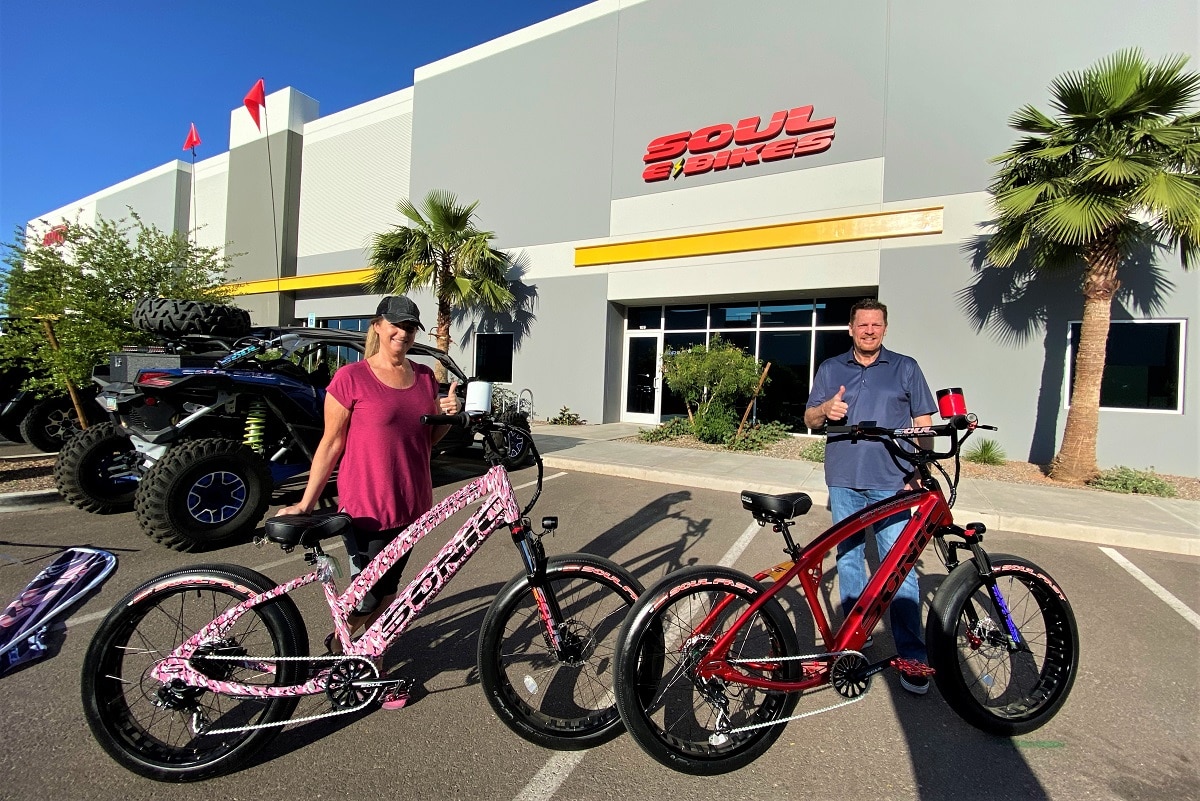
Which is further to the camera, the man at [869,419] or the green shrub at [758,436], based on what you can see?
the green shrub at [758,436]

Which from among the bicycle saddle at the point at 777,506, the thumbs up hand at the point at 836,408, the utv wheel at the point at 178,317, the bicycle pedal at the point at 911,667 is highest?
the utv wheel at the point at 178,317

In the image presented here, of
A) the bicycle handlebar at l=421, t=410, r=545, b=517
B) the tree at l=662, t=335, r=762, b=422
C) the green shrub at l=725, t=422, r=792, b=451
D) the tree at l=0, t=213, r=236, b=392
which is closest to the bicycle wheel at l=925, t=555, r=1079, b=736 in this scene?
the bicycle handlebar at l=421, t=410, r=545, b=517

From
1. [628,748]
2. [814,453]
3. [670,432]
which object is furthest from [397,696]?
[670,432]

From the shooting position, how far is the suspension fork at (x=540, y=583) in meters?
2.25

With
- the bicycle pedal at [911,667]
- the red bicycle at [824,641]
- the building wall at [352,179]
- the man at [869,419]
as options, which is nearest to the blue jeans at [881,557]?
the man at [869,419]

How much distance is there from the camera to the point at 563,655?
92.3 inches

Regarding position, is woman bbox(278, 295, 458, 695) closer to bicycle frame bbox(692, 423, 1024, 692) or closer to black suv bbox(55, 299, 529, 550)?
bicycle frame bbox(692, 423, 1024, 692)

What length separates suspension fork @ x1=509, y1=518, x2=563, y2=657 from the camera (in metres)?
2.25

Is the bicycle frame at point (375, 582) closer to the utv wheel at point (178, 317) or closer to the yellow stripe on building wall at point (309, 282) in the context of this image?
the utv wheel at point (178, 317)

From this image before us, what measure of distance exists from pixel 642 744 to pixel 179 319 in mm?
6110

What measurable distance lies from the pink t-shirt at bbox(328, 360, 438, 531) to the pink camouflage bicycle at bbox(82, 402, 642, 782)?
184 mm

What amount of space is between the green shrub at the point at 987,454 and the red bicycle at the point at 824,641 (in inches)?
311

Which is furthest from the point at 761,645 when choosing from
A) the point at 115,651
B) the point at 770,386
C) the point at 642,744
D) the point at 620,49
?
the point at 620,49

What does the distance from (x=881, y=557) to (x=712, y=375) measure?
8.18 meters
